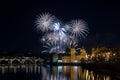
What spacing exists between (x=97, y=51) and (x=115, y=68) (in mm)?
79077

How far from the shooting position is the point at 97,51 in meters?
151

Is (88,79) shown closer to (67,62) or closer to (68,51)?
(67,62)

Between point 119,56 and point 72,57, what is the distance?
47327mm

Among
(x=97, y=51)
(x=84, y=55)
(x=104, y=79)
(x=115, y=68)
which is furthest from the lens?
(x=84, y=55)

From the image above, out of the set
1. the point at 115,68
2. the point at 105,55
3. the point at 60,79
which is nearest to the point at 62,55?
the point at 105,55

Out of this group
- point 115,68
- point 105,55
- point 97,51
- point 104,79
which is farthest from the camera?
point 97,51

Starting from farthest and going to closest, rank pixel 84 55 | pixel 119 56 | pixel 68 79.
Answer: pixel 84 55 < pixel 119 56 < pixel 68 79

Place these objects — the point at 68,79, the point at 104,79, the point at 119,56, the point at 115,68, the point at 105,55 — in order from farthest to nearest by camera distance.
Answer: the point at 105,55, the point at 119,56, the point at 115,68, the point at 68,79, the point at 104,79

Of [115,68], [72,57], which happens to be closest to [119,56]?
[115,68]

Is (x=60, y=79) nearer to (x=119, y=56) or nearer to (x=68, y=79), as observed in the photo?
(x=68, y=79)

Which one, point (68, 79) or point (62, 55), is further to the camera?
point (62, 55)

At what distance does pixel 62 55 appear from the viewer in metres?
160

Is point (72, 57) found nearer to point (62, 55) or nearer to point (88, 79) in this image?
point (62, 55)

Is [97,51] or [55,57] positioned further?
[55,57]
